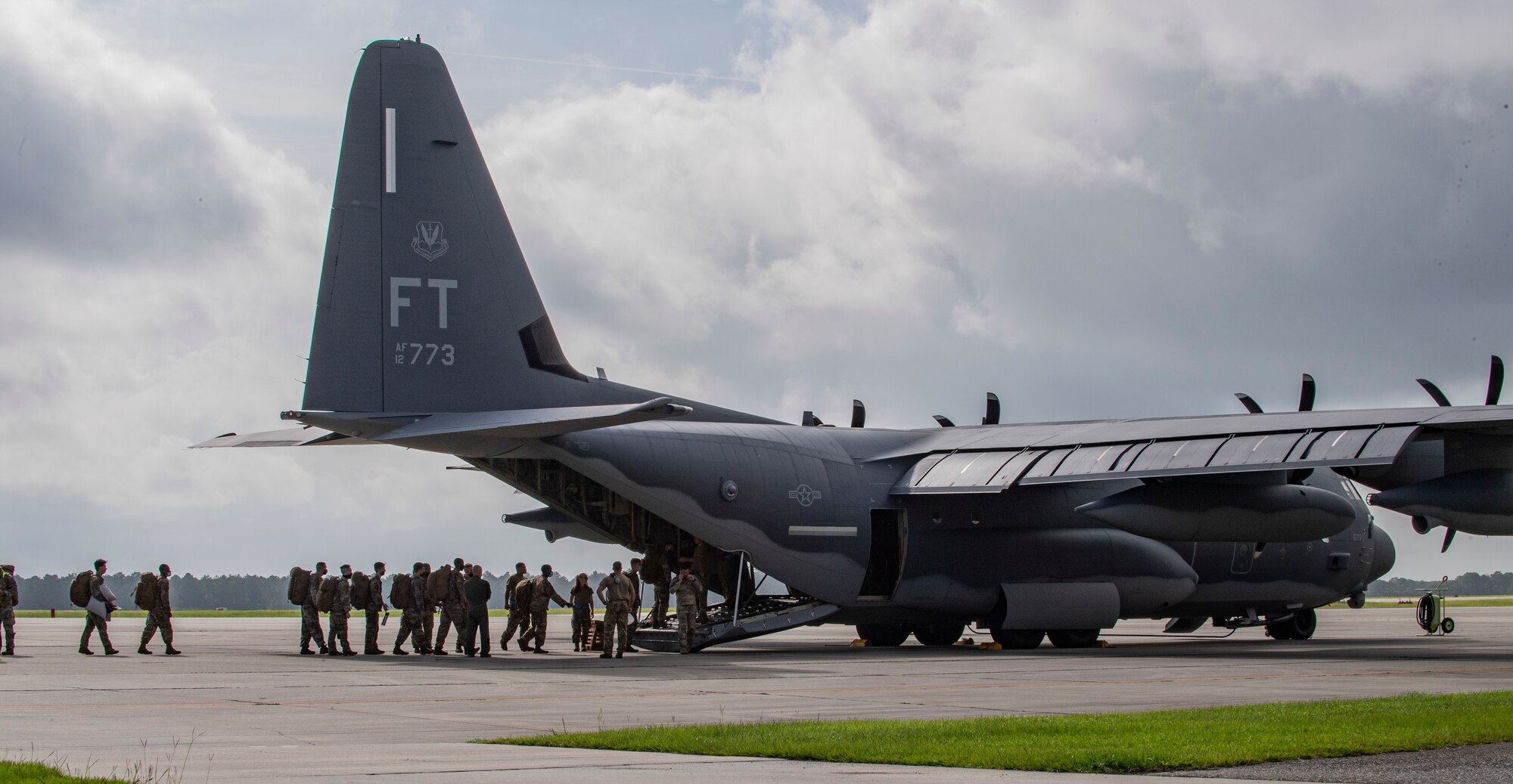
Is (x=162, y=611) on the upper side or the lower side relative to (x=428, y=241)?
lower

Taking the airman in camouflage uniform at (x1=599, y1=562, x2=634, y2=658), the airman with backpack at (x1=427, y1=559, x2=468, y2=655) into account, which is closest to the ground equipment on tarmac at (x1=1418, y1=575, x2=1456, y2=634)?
the airman in camouflage uniform at (x1=599, y1=562, x2=634, y2=658)

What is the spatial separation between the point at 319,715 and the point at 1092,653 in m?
14.9

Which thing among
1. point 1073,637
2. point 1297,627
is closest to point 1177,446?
point 1073,637

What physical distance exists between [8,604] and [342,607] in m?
5.07

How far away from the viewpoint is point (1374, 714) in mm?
12250

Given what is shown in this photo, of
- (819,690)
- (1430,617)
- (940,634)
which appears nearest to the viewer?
(819,690)

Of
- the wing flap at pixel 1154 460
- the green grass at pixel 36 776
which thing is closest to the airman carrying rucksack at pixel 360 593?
the wing flap at pixel 1154 460

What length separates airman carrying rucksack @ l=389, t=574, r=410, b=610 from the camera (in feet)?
76.7

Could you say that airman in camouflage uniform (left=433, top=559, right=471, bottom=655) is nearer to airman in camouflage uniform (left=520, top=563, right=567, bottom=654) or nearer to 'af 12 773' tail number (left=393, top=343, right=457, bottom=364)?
airman in camouflage uniform (left=520, top=563, right=567, bottom=654)

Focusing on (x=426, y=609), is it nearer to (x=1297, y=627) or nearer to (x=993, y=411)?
(x=993, y=411)

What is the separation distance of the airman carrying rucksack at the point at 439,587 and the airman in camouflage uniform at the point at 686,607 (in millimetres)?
3582

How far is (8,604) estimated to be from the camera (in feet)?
74.6

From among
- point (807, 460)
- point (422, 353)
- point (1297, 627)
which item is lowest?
point (1297, 627)

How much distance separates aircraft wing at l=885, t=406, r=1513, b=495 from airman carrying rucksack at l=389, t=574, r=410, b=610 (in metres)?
8.26
